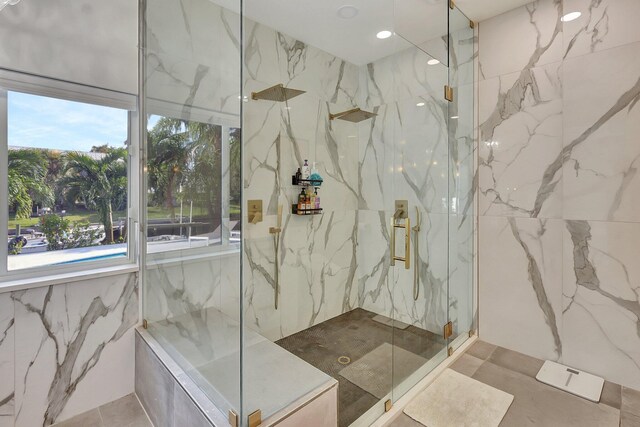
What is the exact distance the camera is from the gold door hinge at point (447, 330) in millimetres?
2225

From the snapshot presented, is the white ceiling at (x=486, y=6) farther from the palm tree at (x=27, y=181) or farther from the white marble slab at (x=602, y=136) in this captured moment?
the palm tree at (x=27, y=181)

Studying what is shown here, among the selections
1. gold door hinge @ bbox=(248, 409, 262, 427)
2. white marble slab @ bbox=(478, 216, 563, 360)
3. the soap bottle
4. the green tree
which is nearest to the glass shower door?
white marble slab @ bbox=(478, 216, 563, 360)

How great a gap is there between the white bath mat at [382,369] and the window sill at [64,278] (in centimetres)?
160

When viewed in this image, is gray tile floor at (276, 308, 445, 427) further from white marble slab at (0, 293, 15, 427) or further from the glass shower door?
white marble slab at (0, 293, 15, 427)

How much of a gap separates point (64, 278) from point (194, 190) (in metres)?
0.95

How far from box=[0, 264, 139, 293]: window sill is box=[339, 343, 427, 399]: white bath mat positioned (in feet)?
5.26

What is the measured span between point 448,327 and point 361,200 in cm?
130

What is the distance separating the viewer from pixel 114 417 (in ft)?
5.66

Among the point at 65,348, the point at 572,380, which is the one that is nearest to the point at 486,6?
the point at 572,380

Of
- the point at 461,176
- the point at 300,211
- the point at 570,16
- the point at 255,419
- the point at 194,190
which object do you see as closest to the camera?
the point at 255,419

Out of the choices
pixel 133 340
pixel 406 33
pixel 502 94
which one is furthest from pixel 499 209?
pixel 133 340

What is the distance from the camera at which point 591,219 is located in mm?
1925

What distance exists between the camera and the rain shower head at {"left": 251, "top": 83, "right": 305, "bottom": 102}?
226 centimetres

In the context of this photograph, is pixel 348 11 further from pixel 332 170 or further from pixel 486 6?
pixel 332 170
